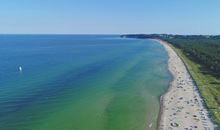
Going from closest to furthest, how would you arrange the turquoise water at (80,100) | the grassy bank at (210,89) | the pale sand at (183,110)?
1. the pale sand at (183,110)
2. the turquoise water at (80,100)
3. the grassy bank at (210,89)

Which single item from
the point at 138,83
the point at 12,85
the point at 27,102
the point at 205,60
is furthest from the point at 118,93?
the point at 205,60

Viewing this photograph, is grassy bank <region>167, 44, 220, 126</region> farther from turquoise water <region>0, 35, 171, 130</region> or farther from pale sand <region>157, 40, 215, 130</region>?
turquoise water <region>0, 35, 171, 130</region>

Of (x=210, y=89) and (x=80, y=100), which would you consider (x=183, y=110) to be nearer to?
(x=210, y=89)

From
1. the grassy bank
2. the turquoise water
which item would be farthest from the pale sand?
the turquoise water

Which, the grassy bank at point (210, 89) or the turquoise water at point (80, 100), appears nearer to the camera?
the turquoise water at point (80, 100)

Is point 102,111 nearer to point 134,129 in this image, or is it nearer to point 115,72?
point 134,129

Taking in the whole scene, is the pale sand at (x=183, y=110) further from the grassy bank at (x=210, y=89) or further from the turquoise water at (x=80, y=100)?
the turquoise water at (x=80, y=100)

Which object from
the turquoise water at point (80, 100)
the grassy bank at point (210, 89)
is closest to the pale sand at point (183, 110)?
the grassy bank at point (210, 89)

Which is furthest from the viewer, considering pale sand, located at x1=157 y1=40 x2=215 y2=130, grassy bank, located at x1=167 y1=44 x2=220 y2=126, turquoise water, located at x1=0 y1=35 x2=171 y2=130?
grassy bank, located at x1=167 y1=44 x2=220 y2=126
